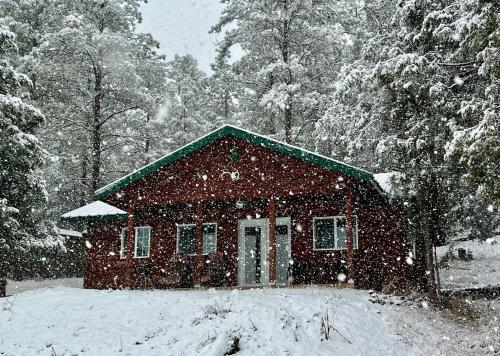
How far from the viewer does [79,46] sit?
2308 cm

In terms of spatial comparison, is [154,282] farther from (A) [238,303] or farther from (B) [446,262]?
(B) [446,262]

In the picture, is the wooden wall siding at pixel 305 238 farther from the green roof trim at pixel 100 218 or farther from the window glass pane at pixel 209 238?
the green roof trim at pixel 100 218

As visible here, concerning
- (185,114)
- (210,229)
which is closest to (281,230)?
(210,229)

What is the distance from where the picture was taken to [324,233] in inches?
675

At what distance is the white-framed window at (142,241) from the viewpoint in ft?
63.0

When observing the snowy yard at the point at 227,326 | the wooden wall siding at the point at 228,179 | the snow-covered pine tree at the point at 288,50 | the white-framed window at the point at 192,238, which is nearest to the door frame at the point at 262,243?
the white-framed window at the point at 192,238

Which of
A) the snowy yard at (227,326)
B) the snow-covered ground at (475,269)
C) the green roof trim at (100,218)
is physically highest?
the green roof trim at (100,218)

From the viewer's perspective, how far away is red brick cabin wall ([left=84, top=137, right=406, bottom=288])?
1478cm

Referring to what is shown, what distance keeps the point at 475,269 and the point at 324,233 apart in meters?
11.3

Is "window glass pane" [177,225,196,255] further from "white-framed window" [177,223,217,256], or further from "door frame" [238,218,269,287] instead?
"door frame" [238,218,269,287]

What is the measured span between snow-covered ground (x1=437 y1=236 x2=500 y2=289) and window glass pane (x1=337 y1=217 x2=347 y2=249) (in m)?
5.56

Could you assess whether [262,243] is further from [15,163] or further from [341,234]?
[15,163]

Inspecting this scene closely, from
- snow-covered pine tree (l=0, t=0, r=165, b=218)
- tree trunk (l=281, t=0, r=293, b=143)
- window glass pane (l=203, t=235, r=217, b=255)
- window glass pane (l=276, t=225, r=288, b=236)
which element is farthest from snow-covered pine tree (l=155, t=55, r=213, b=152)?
window glass pane (l=276, t=225, r=288, b=236)

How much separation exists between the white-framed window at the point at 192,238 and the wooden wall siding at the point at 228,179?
312 centimetres
